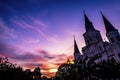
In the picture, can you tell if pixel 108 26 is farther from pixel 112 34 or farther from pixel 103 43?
pixel 103 43

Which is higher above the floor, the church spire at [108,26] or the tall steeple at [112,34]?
the church spire at [108,26]

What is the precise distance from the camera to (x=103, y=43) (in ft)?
171

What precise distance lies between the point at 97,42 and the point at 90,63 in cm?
2596

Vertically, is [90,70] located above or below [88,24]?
below

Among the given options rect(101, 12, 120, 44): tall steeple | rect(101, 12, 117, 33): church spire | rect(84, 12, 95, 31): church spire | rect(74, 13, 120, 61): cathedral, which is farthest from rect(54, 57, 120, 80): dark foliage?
rect(84, 12, 95, 31): church spire

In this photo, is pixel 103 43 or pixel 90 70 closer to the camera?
pixel 90 70

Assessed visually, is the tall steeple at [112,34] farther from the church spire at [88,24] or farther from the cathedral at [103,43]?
the church spire at [88,24]

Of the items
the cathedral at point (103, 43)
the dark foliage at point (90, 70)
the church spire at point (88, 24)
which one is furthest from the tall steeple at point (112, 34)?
the dark foliage at point (90, 70)

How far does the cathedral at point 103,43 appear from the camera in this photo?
4753cm

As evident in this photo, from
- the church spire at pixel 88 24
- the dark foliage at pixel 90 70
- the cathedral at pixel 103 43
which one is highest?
the church spire at pixel 88 24

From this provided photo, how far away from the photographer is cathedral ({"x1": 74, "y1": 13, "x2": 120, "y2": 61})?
47531 mm

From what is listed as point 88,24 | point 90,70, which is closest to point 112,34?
point 88,24

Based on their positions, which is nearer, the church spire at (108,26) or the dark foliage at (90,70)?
the dark foliage at (90,70)

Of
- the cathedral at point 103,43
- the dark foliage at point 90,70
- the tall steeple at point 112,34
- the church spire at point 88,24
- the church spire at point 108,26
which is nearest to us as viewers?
the dark foliage at point 90,70
